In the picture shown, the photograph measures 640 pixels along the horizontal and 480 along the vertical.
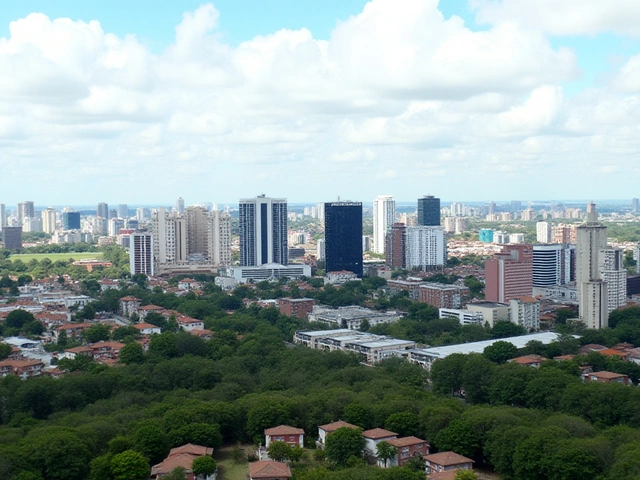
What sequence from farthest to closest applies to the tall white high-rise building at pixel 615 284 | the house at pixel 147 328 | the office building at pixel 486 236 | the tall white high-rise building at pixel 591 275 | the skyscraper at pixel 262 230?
the office building at pixel 486 236, the skyscraper at pixel 262 230, the tall white high-rise building at pixel 615 284, the tall white high-rise building at pixel 591 275, the house at pixel 147 328

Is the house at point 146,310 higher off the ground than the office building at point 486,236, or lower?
lower

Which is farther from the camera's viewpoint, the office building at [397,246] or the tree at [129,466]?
the office building at [397,246]

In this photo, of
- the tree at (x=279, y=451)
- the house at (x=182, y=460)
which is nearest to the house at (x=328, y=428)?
the tree at (x=279, y=451)

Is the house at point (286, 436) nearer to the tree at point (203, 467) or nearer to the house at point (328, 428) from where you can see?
the house at point (328, 428)

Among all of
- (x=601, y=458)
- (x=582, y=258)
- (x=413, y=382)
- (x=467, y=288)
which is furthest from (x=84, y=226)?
(x=601, y=458)

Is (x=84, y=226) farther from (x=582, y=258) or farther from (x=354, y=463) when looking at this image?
(x=354, y=463)

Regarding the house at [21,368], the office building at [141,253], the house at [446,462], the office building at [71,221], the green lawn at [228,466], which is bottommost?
the green lawn at [228,466]

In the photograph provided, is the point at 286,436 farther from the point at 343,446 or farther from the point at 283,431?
the point at 343,446

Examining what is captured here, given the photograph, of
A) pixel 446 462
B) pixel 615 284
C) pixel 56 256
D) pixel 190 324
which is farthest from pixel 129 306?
pixel 56 256
